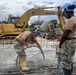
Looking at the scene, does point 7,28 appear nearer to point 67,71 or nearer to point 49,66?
point 49,66

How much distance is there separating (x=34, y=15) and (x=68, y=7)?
1680cm

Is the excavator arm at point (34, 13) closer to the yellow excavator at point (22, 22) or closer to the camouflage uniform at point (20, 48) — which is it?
the yellow excavator at point (22, 22)

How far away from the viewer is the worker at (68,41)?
605cm

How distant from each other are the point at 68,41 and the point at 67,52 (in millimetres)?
271

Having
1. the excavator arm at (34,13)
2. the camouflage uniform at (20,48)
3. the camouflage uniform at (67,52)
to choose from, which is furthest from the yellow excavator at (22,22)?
the camouflage uniform at (67,52)

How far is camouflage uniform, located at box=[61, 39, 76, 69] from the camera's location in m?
6.30

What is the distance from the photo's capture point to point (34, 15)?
75.6ft

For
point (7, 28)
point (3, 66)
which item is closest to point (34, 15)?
point (7, 28)

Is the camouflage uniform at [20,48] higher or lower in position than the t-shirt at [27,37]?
lower

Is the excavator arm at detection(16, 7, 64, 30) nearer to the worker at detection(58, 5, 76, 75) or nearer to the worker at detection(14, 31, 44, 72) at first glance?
the worker at detection(14, 31, 44, 72)

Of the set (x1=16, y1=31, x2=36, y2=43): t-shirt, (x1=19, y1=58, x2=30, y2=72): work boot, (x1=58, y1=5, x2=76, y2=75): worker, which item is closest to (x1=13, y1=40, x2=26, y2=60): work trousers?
(x1=19, y1=58, x2=30, y2=72): work boot

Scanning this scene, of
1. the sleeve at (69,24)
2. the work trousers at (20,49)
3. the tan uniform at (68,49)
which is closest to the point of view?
the sleeve at (69,24)

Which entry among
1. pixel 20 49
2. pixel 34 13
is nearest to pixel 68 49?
pixel 20 49

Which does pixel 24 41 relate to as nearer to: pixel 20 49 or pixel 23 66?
pixel 20 49
